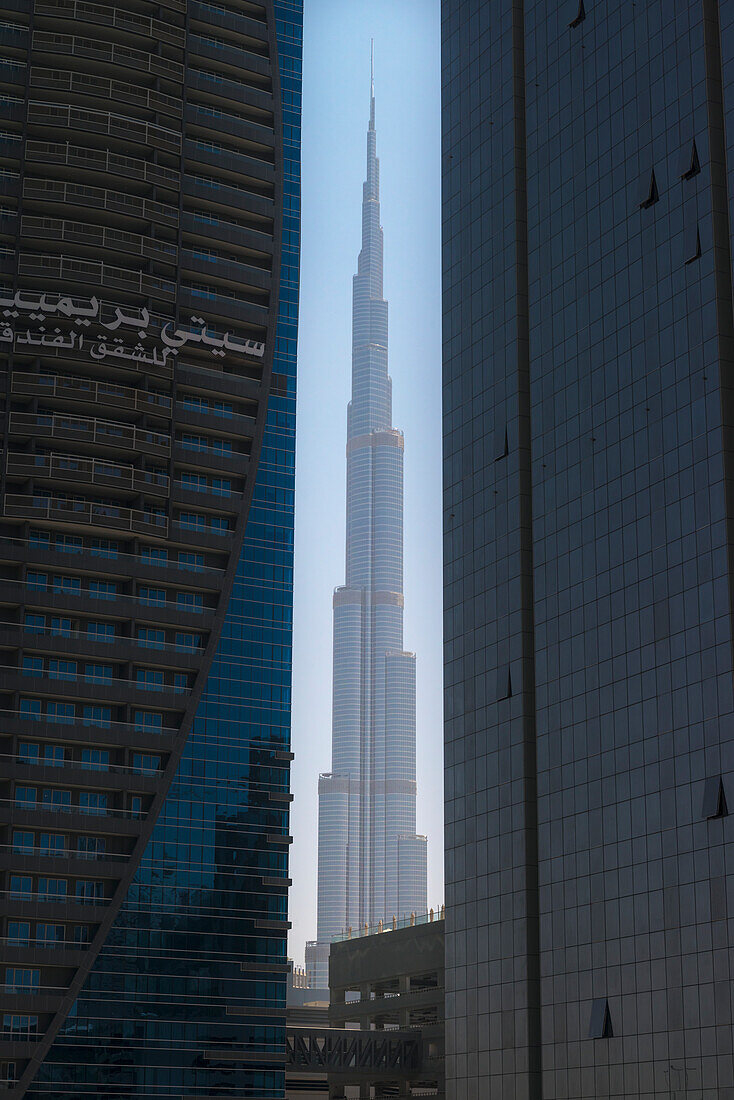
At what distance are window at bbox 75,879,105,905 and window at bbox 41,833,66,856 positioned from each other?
10.0 feet

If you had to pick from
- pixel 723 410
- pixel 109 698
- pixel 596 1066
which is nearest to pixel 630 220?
pixel 723 410

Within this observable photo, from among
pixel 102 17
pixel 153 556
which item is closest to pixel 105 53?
pixel 102 17

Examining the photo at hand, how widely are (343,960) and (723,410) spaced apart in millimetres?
91096

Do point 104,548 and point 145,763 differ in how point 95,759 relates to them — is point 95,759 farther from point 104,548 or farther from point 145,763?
point 104,548

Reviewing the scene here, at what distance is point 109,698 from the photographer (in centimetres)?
13612

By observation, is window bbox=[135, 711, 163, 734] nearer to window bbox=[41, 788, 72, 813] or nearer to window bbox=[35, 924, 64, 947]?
window bbox=[41, 788, 72, 813]

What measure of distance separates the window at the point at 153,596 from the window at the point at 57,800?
1902cm

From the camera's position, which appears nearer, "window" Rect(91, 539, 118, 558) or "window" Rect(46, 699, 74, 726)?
"window" Rect(46, 699, 74, 726)

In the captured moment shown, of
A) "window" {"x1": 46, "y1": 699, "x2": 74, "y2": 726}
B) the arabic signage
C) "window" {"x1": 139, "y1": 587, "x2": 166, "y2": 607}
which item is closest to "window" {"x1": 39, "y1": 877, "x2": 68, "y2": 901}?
"window" {"x1": 46, "y1": 699, "x2": 74, "y2": 726}

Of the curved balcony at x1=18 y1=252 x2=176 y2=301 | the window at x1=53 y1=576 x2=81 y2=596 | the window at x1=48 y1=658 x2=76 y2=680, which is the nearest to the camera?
the window at x1=48 y1=658 x2=76 y2=680

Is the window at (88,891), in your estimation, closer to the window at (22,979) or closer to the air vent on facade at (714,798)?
the window at (22,979)

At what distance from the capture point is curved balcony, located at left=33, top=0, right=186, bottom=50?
15056 centimetres

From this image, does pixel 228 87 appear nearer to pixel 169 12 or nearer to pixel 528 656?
pixel 169 12

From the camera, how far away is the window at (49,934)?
12794 cm
